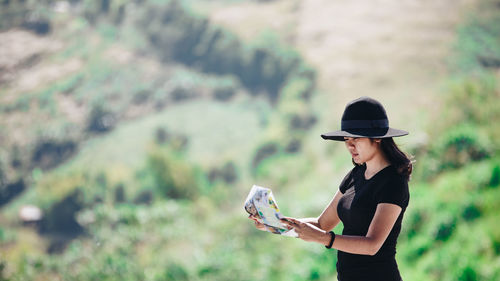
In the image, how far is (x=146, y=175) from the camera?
2944 centimetres

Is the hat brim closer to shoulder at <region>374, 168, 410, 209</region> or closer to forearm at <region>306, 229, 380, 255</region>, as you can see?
shoulder at <region>374, 168, 410, 209</region>

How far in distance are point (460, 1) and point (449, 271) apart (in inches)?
1274

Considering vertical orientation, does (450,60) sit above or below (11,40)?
above

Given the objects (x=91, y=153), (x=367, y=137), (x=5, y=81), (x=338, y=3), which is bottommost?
(x=91, y=153)

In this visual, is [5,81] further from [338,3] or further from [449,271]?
[449,271]

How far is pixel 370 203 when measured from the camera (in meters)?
1.90

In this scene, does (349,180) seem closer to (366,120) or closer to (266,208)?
(366,120)

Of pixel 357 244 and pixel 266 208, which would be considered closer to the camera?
pixel 357 244

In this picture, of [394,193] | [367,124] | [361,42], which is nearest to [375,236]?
[394,193]

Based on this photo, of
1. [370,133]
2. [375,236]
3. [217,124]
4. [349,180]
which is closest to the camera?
[375,236]

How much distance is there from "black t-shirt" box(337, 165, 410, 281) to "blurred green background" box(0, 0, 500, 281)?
4462mm

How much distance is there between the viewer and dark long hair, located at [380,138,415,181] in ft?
6.21

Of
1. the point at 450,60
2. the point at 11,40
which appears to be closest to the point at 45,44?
the point at 11,40

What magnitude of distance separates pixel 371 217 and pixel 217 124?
33404 mm
